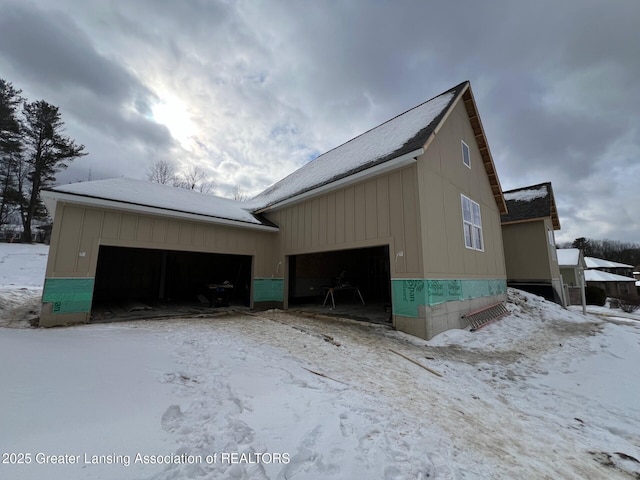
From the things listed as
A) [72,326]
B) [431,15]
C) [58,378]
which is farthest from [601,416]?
[431,15]

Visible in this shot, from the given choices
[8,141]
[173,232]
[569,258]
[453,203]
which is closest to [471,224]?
[453,203]

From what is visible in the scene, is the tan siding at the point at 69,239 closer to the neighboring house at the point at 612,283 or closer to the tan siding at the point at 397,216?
the tan siding at the point at 397,216

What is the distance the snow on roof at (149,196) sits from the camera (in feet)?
25.0

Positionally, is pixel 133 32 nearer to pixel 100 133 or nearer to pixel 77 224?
pixel 77 224

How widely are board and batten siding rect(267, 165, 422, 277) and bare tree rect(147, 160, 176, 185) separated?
930 inches

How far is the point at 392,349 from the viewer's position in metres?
5.64

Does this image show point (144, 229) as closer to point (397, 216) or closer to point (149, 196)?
point (149, 196)

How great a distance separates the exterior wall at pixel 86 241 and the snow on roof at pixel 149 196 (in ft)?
1.39

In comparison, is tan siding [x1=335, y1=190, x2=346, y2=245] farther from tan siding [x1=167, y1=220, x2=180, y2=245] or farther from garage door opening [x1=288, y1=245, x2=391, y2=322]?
tan siding [x1=167, y1=220, x2=180, y2=245]

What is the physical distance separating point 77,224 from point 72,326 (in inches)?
106

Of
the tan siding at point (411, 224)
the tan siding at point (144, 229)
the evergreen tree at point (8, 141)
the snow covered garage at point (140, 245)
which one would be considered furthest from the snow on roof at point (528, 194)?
the evergreen tree at point (8, 141)

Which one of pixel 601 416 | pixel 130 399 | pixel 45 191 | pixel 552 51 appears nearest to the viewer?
pixel 130 399

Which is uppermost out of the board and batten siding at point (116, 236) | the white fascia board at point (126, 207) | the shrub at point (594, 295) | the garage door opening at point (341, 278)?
the white fascia board at point (126, 207)

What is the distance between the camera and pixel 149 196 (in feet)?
29.8
